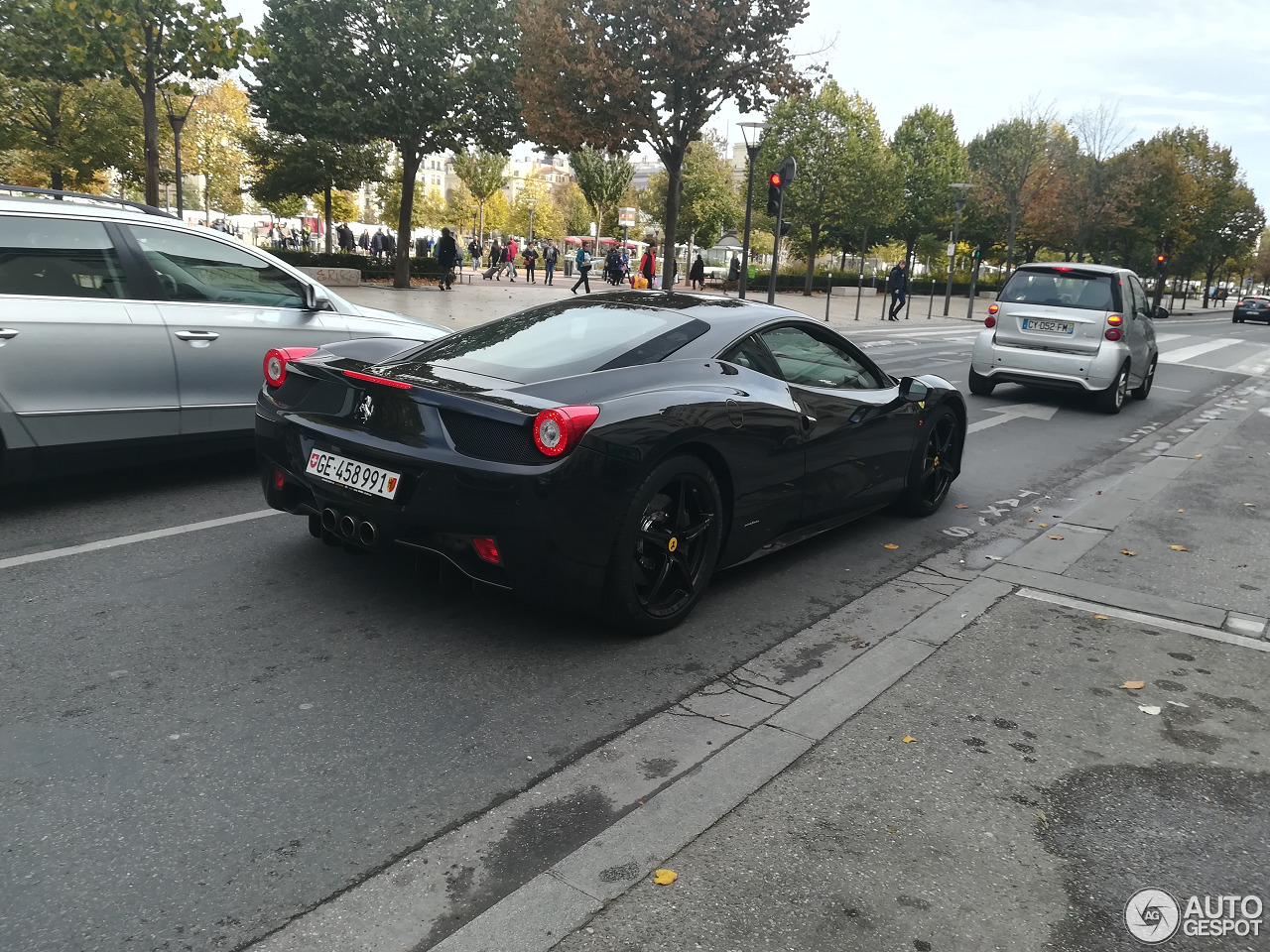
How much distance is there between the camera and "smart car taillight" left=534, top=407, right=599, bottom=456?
3.65 metres

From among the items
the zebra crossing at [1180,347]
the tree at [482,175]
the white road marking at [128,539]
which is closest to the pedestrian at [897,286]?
the zebra crossing at [1180,347]

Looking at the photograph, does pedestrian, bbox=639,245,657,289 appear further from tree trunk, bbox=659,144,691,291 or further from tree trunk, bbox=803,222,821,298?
tree trunk, bbox=803,222,821,298

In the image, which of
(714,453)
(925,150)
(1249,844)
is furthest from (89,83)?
(925,150)

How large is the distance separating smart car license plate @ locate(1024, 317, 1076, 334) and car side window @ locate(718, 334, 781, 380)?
28.6 feet

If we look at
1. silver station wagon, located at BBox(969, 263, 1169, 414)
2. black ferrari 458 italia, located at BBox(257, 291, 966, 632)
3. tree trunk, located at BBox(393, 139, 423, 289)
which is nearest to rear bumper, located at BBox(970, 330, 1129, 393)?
silver station wagon, located at BBox(969, 263, 1169, 414)

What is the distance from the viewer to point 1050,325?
12328 millimetres

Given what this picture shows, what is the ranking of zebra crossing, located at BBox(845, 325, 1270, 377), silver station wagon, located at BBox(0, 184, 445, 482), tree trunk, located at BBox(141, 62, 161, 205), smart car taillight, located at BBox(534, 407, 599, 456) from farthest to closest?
zebra crossing, located at BBox(845, 325, 1270, 377) < tree trunk, located at BBox(141, 62, 161, 205) < silver station wagon, located at BBox(0, 184, 445, 482) < smart car taillight, located at BBox(534, 407, 599, 456)

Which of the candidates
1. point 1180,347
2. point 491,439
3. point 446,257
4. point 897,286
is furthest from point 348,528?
point 897,286

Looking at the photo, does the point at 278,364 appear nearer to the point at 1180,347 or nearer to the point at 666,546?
the point at 666,546

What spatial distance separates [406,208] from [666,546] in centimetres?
2894

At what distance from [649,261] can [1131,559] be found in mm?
28523

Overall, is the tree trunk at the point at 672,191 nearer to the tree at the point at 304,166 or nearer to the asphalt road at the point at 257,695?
the tree at the point at 304,166

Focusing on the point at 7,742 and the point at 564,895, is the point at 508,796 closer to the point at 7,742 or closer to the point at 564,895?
the point at 564,895

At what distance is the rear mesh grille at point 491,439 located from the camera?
3.67 meters
